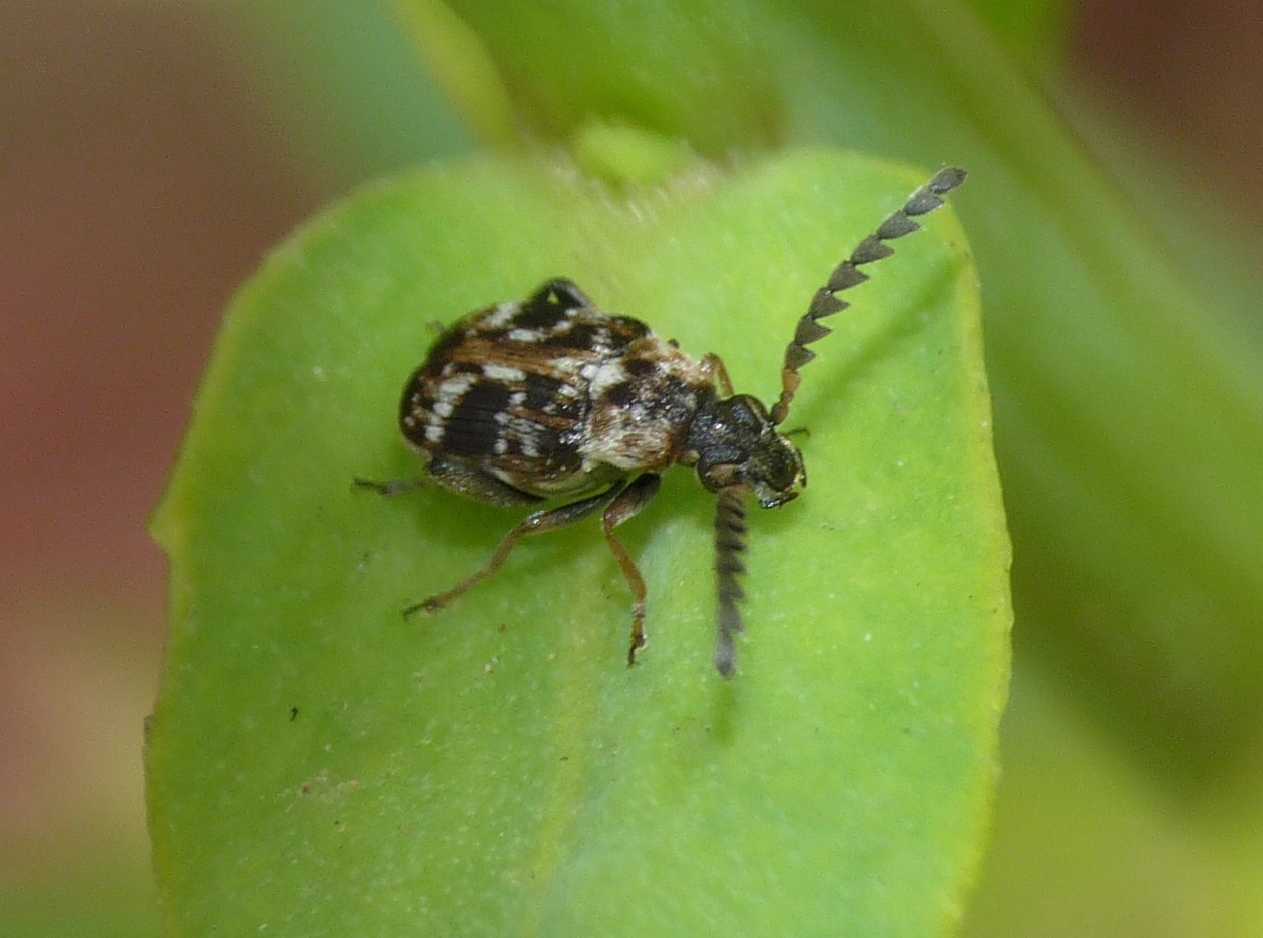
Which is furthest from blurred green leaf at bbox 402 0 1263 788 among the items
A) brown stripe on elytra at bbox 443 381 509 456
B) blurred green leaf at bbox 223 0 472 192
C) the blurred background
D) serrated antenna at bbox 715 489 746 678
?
blurred green leaf at bbox 223 0 472 192

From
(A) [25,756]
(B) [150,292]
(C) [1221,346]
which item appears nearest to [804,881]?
(C) [1221,346]

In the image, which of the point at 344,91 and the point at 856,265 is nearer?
the point at 856,265

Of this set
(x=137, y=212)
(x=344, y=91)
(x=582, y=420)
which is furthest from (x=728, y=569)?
(x=137, y=212)

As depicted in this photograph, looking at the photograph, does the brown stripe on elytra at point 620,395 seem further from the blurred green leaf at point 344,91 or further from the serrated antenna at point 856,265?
the blurred green leaf at point 344,91

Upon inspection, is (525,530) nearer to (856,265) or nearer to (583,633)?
(583,633)

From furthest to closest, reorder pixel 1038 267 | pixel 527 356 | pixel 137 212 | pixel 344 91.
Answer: pixel 137 212
pixel 344 91
pixel 527 356
pixel 1038 267

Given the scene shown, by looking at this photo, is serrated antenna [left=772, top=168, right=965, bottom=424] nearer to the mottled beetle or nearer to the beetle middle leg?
the mottled beetle

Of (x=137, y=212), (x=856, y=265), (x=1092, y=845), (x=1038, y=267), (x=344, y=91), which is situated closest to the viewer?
(x=856, y=265)

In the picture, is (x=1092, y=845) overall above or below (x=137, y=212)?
below
